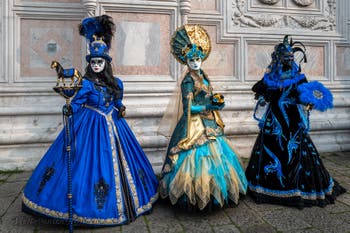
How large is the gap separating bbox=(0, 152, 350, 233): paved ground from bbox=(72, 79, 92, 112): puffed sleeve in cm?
122

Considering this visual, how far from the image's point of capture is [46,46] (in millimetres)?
5441

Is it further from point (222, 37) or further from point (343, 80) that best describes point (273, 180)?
point (343, 80)

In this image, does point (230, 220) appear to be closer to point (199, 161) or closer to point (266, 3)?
point (199, 161)

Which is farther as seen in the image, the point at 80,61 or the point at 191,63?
the point at 80,61

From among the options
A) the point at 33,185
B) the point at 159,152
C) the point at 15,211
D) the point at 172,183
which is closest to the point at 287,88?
the point at 172,183

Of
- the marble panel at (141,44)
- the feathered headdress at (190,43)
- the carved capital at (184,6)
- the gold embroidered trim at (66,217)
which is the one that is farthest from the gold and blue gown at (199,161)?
the carved capital at (184,6)

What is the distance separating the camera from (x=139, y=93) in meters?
5.41

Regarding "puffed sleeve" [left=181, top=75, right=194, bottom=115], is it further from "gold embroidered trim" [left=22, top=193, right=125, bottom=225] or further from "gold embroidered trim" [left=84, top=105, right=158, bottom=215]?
"gold embroidered trim" [left=22, top=193, right=125, bottom=225]

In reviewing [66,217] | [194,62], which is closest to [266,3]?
[194,62]

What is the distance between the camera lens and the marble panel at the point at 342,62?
662 cm

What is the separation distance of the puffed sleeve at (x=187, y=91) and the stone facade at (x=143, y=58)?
1.81m

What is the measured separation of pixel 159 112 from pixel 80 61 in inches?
65.9

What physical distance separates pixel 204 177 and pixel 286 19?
4479 millimetres
